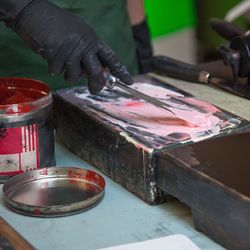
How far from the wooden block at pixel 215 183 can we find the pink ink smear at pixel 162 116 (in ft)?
0.14

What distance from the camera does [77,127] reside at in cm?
120

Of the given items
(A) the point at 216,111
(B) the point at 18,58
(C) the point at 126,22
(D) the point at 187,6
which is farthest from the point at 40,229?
(D) the point at 187,6

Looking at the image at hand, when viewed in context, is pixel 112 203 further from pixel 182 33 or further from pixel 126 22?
pixel 182 33

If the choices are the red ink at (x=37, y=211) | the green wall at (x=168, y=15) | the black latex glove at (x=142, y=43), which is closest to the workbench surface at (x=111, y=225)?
the red ink at (x=37, y=211)

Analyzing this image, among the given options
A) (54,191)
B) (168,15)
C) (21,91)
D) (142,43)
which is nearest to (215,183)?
(54,191)

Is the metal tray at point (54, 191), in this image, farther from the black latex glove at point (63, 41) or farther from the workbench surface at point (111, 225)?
the black latex glove at point (63, 41)

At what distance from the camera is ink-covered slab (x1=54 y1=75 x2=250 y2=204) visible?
3.41 feet

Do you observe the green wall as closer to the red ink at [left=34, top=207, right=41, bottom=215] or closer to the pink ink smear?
the pink ink smear

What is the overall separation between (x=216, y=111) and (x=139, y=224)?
276mm

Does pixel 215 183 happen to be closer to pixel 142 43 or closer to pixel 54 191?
pixel 54 191

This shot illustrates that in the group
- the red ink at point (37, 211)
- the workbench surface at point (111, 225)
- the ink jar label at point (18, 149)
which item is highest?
the ink jar label at point (18, 149)

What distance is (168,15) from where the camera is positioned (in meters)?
2.55

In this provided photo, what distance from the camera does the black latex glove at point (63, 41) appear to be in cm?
111

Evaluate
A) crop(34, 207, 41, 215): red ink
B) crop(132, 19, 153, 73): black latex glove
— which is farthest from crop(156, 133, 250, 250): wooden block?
crop(132, 19, 153, 73): black latex glove
